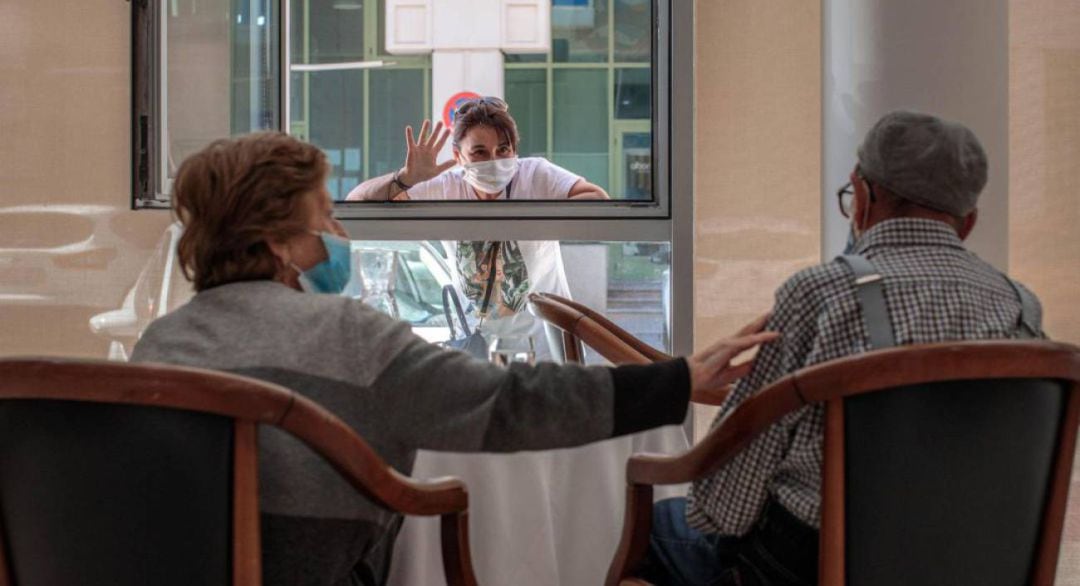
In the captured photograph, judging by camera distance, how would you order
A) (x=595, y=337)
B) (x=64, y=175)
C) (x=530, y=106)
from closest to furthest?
(x=595, y=337) → (x=64, y=175) → (x=530, y=106)

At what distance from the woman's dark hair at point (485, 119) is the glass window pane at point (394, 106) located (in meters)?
0.39

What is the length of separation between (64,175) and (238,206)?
8.74 ft

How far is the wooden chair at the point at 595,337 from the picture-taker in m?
2.40

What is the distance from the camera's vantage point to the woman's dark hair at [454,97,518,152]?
369 centimetres

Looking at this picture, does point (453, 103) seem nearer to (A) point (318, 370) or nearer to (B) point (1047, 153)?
(B) point (1047, 153)

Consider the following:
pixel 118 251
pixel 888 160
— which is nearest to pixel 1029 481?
pixel 888 160

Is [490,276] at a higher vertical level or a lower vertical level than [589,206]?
lower

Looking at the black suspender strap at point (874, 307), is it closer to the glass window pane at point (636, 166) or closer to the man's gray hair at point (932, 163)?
the man's gray hair at point (932, 163)

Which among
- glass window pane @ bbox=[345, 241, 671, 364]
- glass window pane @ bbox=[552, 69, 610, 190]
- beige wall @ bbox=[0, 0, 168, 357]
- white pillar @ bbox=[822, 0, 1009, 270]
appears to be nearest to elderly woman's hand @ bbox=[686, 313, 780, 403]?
white pillar @ bbox=[822, 0, 1009, 270]

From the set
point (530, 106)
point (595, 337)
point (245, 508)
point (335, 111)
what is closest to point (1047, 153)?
point (530, 106)

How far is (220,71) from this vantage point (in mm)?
3994

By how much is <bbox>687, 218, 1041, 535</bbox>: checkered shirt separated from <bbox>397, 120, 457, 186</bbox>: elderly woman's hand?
2168 mm

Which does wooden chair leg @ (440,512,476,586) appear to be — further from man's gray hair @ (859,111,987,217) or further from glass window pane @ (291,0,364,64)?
glass window pane @ (291,0,364,64)

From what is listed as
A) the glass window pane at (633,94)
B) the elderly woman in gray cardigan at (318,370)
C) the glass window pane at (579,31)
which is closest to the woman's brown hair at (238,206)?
the elderly woman in gray cardigan at (318,370)
